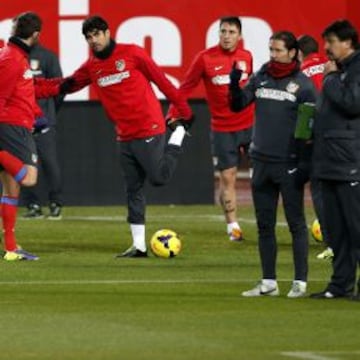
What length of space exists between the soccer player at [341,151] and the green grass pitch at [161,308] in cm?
39

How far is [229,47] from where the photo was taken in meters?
20.7

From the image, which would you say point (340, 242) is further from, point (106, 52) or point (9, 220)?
point (9, 220)

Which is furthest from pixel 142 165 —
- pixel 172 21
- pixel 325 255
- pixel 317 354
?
pixel 172 21

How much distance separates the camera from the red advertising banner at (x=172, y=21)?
25469mm

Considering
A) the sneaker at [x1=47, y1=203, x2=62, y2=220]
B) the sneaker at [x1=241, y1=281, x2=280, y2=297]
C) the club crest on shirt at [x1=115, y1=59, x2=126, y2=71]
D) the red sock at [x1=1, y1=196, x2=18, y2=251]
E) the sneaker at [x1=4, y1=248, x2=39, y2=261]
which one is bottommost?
the sneaker at [x1=47, y1=203, x2=62, y2=220]

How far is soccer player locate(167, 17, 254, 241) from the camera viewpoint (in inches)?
812

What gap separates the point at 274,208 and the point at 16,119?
13.3 feet

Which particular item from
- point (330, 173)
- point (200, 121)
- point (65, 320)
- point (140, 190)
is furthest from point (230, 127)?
point (65, 320)

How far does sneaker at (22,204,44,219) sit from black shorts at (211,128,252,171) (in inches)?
147

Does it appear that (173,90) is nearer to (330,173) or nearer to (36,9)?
(330,173)

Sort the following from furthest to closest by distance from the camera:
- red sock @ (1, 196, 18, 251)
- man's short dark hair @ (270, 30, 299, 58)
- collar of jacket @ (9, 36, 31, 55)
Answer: red sock @ (1, 196, 18, 251) < collar of jacket @ (9, 36, 31, 55) < man's short dark hair @ (270, 30, 299, 58)

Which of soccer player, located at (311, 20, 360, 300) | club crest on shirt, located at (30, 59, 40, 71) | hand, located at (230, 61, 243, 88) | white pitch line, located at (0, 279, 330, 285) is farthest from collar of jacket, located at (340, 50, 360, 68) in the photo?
club crest on shirt, located at (30, 59, 40, 71)

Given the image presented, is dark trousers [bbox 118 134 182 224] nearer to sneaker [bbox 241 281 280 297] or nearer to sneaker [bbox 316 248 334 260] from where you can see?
sneaker [bbox 316 248 334 260]

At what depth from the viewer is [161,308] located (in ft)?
45.0
